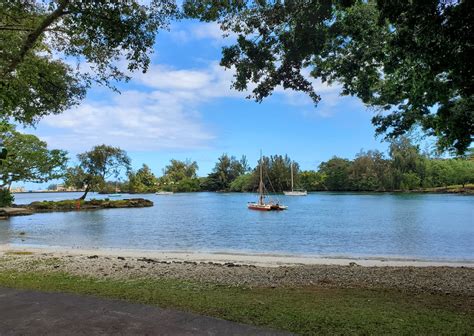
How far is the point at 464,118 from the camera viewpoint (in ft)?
29.7

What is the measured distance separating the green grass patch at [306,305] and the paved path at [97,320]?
1.62ft

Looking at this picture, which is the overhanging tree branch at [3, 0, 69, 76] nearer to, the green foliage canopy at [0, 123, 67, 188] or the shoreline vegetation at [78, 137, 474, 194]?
the green foliage canopy at [0, 123, 67, 188]

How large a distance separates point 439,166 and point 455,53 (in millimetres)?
131596

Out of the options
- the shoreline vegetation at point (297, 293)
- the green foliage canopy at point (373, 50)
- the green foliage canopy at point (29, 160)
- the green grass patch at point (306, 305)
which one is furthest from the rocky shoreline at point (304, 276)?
the green foliage canopy at point (29, 160)

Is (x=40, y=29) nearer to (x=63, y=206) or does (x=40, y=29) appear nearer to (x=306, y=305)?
(x=306, y=305)

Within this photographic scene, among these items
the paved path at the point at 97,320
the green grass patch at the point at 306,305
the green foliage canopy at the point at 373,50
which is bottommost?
the green grass patch at the point at 306,305

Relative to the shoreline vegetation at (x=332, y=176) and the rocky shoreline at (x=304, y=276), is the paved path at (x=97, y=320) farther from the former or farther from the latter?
the shoreline vegetation at (x=332, y=176)

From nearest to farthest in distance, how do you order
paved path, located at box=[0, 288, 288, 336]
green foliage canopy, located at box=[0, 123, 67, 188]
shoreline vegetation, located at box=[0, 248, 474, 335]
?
1. paved path, located at box=[0, 288, 288, 336]
2. shoreline vegetation, located at box=[0, 248, 474, 335]
3. green foliage canopy, located at box=[0, 123, 67, 188]

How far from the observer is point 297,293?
7984 millimetres

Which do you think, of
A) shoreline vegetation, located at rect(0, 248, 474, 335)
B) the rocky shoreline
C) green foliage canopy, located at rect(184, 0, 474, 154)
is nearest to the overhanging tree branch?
green foliage canopy, located at rect(184, 0, 474, 154)

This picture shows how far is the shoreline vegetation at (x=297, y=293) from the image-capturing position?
544cm

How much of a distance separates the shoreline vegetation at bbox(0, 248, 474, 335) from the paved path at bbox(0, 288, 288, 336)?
495mm

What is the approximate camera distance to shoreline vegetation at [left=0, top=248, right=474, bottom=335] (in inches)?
214

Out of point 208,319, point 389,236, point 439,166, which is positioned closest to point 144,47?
point 208,319
